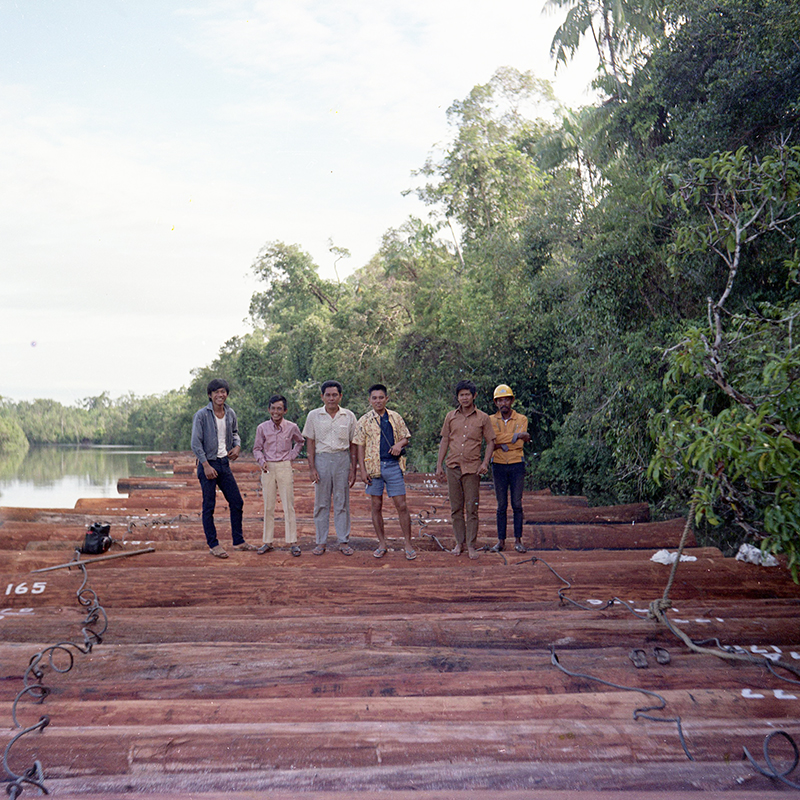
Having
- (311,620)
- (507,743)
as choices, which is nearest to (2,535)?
(311,620)

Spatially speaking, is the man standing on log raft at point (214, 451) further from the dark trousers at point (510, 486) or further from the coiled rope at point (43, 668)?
the dark trousers at point (510, 486)

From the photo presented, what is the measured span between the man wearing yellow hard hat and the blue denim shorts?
0.86 meters

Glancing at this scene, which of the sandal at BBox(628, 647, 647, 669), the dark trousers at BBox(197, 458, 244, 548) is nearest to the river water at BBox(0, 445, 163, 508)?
the dark trousers at BBox(197, 458, 244, 548)

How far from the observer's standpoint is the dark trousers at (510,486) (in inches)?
236

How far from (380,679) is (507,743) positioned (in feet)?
2.56

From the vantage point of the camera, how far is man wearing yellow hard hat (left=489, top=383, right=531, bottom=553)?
5992 mm

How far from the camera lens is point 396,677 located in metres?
3.23

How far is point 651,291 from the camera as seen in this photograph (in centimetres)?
860

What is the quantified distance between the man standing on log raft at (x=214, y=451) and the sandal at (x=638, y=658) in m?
3.27

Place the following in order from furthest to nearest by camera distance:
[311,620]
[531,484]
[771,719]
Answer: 1. [531,484]
2. [311,620]
3. [771,719]

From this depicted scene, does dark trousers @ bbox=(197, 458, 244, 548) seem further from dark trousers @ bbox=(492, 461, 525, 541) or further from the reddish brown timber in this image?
the reddish brown timber

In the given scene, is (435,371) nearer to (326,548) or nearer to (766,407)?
(326,548)

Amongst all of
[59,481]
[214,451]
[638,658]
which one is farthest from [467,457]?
[59,481]

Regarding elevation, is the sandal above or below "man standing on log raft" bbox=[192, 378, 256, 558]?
below
